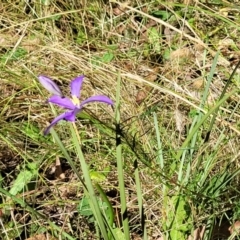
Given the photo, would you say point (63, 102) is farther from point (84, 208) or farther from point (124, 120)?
point (124, 120)

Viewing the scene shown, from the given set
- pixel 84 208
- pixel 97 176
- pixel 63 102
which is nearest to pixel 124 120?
pixel 97 176

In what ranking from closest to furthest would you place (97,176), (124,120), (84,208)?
1. (84,208)
2. (97,176)
3. (124,120)

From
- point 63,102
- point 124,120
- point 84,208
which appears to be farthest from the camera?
point 124,120

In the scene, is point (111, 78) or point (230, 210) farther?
point (111, 78)

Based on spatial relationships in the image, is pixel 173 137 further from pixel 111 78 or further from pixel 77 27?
pixel 77 27

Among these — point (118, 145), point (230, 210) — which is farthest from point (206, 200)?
point (118, 145)

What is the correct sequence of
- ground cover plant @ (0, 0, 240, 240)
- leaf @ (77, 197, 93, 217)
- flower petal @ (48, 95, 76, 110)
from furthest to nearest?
leaf @ (77, 197, 93, 217) → ground cover plant @ (0, 0, 240, 240) → flower petal @ (48, 95, 76, 110)

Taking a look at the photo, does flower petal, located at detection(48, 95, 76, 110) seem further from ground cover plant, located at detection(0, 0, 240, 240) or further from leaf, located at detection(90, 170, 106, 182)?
leaf, located at detection(90, 170, 106, 182)

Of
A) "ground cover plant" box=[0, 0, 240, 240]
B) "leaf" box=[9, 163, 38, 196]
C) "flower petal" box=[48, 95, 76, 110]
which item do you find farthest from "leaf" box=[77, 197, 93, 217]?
"flower petal" box=[48, 95, 76, 110]
